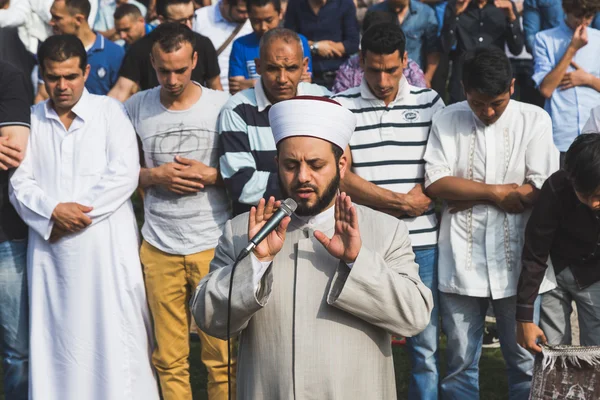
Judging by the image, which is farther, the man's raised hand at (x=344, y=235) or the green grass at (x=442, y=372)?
the green grass at (x=442, y=372)

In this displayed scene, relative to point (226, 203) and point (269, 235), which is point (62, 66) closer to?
point (226, 203)

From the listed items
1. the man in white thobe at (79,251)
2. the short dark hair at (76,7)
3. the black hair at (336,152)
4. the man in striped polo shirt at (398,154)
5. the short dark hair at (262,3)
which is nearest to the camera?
the black hair at (336,152)

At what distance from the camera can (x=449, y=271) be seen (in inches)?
218

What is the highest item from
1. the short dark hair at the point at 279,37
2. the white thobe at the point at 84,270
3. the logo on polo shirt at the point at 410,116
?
the short dark hair at the point at 279,37

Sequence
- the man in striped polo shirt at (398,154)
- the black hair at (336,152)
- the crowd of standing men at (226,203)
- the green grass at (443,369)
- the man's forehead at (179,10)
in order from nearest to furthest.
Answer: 1. the black hair at (336,152)
2. the crowd of standing men at (226,203)
3. the man in striped polo shirt at (398,154)
4. the green grass at (443,369)
5. the man's forehead at (179,10)

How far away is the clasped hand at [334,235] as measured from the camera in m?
3.69

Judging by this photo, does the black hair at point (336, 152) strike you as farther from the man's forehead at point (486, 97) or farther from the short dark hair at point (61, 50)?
the short dark hair at point (61, 50)

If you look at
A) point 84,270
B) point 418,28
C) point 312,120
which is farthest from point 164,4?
point 312,120

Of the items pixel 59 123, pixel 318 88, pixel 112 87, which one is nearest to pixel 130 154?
pixel 59 123

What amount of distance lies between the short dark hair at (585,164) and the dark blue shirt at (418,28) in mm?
3740

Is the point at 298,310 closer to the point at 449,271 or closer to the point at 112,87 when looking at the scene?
the point at 449,271

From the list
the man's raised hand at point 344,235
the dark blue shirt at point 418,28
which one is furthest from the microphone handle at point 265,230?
the dark blue shirt at point 418,28

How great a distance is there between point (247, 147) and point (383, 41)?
3.22ft

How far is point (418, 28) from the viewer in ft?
27.4
